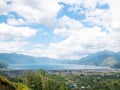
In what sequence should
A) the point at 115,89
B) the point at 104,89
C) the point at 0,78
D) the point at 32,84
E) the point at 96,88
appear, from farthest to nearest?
the point at 96,88, the point at 104,89, the point at 115,89, the point at 32,84, the point at 0,78

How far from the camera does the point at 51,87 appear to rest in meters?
100

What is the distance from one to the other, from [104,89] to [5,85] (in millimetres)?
150279

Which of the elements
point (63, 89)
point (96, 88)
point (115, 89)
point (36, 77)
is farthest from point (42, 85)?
point (96, 88)

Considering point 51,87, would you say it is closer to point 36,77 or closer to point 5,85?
point 36,77

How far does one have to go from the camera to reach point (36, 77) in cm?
9469

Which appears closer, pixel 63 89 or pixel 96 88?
pixel 63 89

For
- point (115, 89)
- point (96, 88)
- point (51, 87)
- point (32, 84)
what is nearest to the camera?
point (32, 84)

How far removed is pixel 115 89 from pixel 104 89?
12.8m

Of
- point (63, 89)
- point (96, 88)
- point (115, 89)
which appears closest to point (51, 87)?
point (63, 89)

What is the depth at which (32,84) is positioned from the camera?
93188mm

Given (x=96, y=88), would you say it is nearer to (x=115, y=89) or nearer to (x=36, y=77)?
(x=115, y=89)

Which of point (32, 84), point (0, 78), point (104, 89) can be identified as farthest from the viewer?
point (104, 89)

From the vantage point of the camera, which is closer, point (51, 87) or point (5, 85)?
point (5, 85)

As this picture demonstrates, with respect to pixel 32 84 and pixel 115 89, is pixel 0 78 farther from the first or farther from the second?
pixel 115 89
